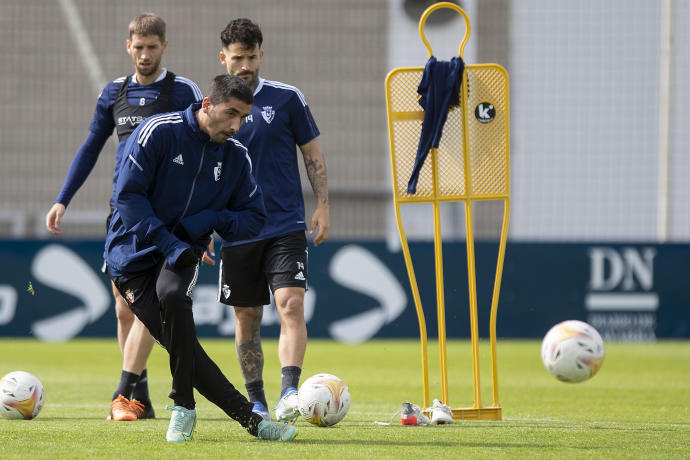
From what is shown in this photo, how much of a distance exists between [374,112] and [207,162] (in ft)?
50.9

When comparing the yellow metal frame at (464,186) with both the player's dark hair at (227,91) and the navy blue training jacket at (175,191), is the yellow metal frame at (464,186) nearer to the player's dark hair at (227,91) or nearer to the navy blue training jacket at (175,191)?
the navy blue training jacket at (175,191)

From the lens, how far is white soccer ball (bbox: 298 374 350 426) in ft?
16.5

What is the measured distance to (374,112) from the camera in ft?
65.6

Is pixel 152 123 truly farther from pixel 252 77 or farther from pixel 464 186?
pixel 464 186

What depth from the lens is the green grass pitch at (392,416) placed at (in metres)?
4.37

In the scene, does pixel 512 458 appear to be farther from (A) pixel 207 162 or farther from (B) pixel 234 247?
(B) pixel 234 247

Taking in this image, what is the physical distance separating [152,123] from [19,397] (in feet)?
5.92

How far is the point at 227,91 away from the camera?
175 inches

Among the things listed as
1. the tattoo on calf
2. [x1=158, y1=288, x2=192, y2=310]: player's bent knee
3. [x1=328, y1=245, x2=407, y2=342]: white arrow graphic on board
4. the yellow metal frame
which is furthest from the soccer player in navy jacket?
[x1=328, y1=245, x2=407, y2=342]: white arrow graphic on board

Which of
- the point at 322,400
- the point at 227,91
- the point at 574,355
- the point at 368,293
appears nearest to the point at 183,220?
the point at 227,91

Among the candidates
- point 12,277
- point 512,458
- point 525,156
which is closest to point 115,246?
point 512,458

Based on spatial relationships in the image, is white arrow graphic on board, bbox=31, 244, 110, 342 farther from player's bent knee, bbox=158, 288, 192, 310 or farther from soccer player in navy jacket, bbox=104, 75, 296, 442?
player's bent knee, bbox=158, 288, 192, 310

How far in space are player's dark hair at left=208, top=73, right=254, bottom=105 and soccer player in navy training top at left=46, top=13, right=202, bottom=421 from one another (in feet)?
4.16

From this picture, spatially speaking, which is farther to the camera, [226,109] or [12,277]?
[12,277]
